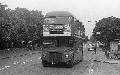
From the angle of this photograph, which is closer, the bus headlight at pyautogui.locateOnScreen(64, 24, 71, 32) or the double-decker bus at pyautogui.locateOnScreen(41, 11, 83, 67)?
the bus headlight at pyautogui.locateOnScreen(64, 24, 71, 32)

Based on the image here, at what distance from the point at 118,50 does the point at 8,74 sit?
31.4 metres

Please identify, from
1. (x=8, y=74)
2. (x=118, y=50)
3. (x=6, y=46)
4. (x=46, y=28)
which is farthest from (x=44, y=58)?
(x=6, y=46)

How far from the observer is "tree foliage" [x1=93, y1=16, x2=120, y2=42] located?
109 metres

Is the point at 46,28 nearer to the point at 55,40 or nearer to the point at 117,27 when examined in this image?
the point at 55,40

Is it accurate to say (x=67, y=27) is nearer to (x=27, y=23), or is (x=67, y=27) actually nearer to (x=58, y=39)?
(x=58, y=39)

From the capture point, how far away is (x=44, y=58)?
25.1m

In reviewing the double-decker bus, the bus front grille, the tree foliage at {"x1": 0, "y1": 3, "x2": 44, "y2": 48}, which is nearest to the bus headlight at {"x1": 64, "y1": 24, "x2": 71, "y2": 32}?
the double-decker bus

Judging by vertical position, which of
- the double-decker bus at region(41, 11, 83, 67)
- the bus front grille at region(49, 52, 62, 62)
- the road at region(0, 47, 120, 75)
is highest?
the double-decker bus at region(41, 11, 83, 67)

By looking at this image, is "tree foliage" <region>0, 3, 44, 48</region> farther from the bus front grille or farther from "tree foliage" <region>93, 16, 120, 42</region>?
"tree foliage" <region>93, 16, 120, 42</region>

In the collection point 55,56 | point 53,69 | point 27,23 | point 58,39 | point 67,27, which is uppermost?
point 27,23

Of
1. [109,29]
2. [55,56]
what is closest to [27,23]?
[109,29]

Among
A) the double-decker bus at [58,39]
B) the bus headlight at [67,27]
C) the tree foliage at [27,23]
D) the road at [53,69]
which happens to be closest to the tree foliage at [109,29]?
the tree foliage at [27,23]

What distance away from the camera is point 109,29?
11188 centimetres

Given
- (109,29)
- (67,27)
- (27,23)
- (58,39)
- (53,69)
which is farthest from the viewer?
(109,29)
